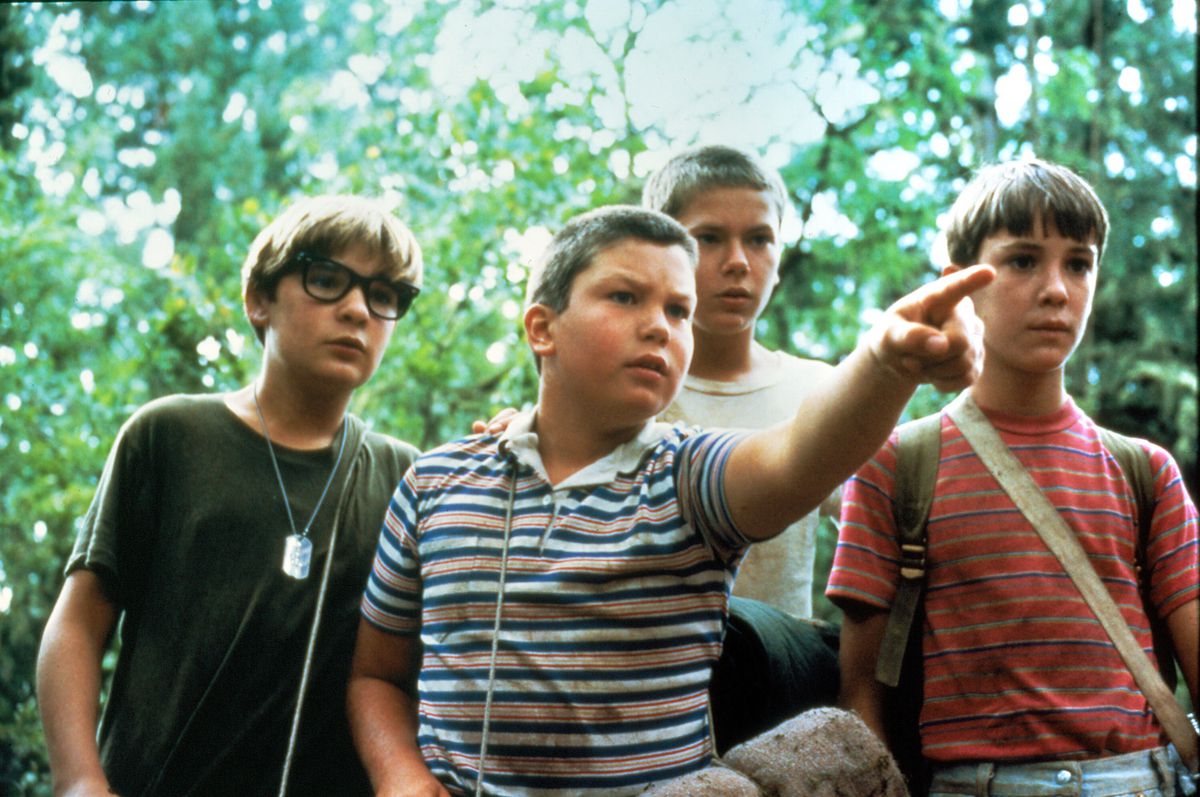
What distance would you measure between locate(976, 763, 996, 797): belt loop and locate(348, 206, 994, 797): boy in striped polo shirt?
1.61ft

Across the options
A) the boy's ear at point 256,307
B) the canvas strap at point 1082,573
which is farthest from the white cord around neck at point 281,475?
the canvas strap at point 1082,573

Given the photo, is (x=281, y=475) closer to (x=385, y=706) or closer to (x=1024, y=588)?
(x=385, y=706)

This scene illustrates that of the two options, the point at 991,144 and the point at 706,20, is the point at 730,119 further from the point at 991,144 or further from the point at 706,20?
the point at 991,144

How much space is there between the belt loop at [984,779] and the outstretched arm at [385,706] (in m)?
0.88

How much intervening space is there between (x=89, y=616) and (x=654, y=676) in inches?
48.1

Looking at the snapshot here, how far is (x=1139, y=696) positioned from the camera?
1.83 m

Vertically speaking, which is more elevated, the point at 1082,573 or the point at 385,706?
the point at 1082,573

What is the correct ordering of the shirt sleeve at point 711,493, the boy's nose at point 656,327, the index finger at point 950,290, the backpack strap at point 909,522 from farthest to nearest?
the backpack strap at point 909,522
the boy's nose at point 656,327
the shirt sleeve at point 711,493
the index finger at point 950,290

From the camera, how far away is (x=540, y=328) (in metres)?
1.84

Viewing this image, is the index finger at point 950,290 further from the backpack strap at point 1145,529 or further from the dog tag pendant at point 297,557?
the dog tag pendant at point 297,557

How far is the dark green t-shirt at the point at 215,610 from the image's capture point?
2.09 metres

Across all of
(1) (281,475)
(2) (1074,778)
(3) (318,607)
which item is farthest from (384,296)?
(2) (1074,778)

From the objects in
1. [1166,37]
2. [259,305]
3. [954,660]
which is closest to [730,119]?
[259,305]

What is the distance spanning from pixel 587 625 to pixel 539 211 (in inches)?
134
